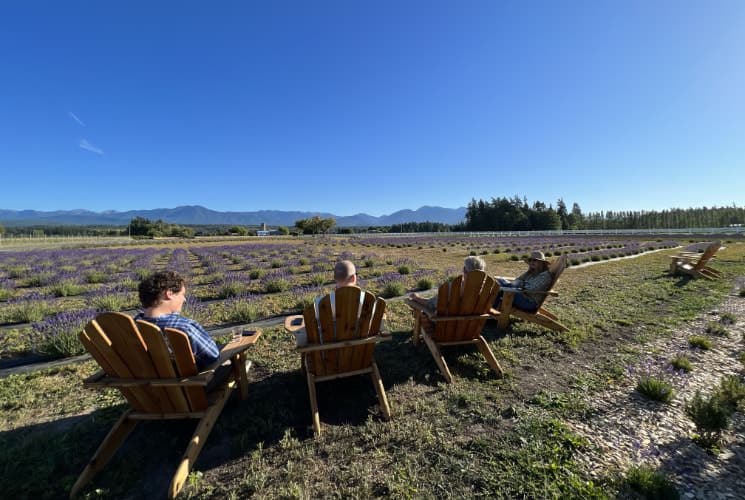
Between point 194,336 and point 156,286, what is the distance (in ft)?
1.88

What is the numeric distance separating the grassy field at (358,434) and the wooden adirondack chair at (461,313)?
30cm

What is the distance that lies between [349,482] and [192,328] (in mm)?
1886

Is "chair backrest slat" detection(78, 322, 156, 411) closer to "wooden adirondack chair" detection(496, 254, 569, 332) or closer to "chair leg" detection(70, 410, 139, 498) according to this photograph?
"chair leg" detection(70, 410, 139, 498)

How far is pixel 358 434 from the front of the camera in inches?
107

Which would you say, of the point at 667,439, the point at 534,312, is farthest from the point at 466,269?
the point at 667,439

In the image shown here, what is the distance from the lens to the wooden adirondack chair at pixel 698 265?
366 inches

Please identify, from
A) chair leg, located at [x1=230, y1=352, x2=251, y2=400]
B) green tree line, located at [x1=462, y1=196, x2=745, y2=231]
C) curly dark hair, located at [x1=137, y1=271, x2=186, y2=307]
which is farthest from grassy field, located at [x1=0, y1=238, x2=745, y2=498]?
green tree line, located at [x1=462, y1=196, x2=745, y2=231]

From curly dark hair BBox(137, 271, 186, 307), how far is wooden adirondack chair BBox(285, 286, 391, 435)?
1.25 m

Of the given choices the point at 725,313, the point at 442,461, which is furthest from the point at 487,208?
the point at 442,461

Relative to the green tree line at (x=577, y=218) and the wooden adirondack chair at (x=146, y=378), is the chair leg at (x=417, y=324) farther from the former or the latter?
the green tree line at (x=577, y=218)

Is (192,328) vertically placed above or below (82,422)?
above

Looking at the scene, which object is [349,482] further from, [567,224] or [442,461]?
[567,224]

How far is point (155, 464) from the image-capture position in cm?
246

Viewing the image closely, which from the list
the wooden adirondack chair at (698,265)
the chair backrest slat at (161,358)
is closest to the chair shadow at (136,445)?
the chair backrest slat at (161,358)
